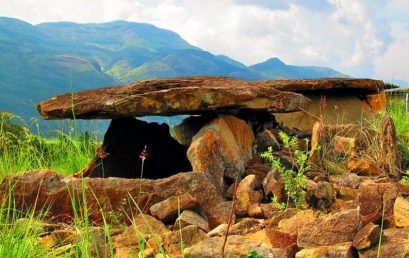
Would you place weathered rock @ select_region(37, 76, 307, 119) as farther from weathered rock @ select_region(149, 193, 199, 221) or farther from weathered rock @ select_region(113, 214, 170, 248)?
weathered rock @ select_region(113, 214, 170, 248)

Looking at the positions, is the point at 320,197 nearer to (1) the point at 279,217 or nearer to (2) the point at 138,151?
(1) the point at 279,217

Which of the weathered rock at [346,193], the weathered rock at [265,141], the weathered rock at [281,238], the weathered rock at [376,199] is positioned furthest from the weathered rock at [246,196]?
the weathered rock at [265,141]

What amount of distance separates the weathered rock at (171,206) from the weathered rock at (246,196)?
0.49m

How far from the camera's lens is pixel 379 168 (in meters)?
7.04

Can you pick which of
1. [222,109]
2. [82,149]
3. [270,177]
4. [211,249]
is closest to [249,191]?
[270,177]

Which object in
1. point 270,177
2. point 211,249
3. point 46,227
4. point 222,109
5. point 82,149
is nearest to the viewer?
point 211,249

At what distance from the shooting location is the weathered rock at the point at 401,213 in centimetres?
430

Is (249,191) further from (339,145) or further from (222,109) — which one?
(339,145)

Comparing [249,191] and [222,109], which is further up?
[222,109]

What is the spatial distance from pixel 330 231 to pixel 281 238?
1.14 feet

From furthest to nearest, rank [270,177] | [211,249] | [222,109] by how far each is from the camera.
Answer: [222,109]
[270,177]
[211,249]

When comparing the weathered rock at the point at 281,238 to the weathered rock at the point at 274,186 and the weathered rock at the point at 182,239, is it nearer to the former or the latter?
the weathered rock at the point at 182,239

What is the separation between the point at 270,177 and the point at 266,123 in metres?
2.21

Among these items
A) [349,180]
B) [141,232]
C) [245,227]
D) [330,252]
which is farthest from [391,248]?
[349,180]
